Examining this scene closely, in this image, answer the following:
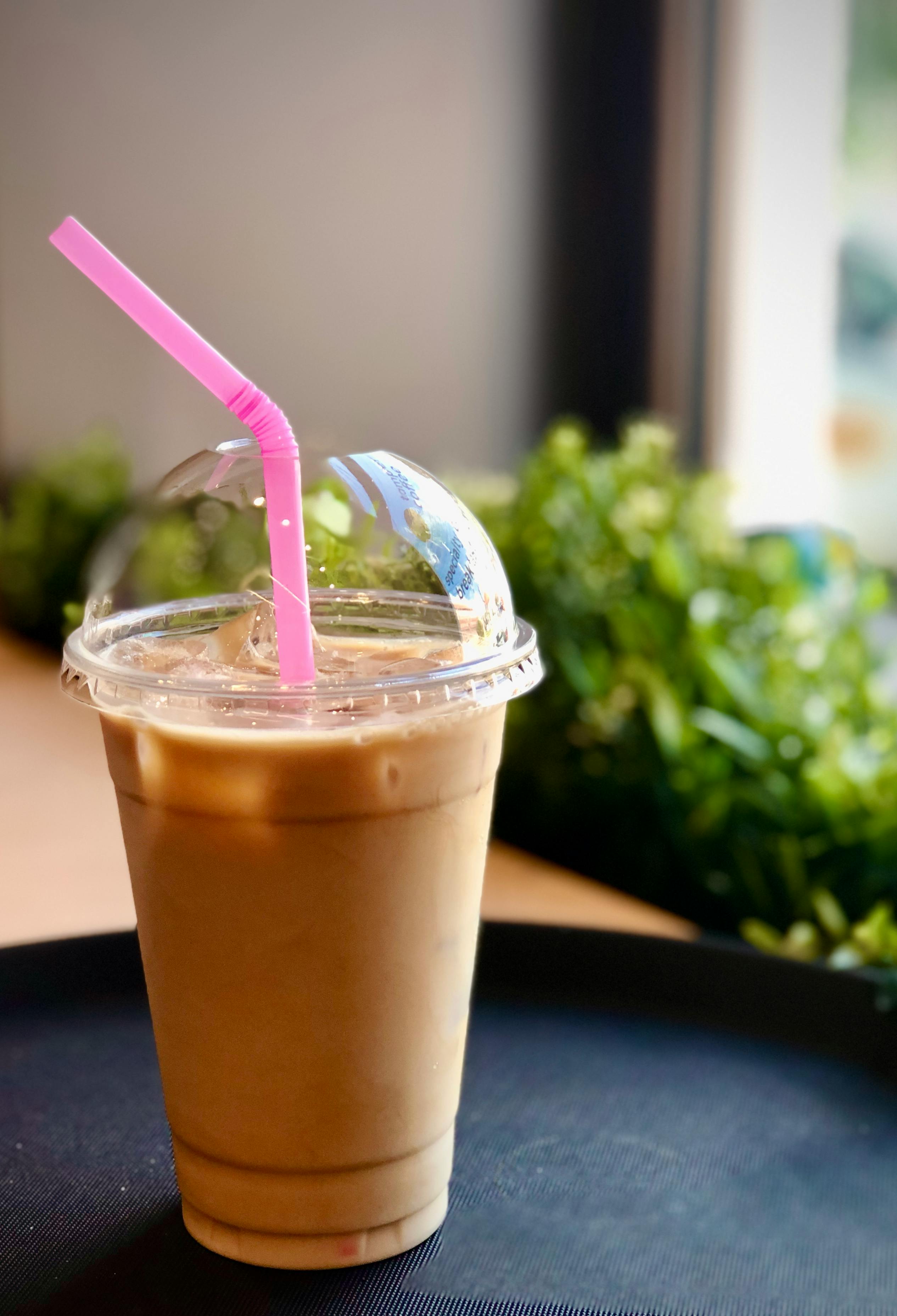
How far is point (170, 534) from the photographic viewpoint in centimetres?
90

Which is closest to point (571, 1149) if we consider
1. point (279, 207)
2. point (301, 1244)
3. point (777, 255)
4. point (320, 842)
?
point (301, 1244)

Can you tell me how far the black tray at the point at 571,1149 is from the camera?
0.62 m

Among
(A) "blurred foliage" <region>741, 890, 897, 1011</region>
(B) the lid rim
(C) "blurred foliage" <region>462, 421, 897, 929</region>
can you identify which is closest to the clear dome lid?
(B) the lid rim

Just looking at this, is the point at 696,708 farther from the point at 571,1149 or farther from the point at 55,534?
the point at 55,534

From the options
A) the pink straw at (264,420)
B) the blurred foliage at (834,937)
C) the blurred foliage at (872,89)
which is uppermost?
the blurred foliage at (872,89)

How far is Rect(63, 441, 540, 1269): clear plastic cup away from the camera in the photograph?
0.57m

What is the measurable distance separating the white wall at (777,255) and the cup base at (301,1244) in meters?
1.81

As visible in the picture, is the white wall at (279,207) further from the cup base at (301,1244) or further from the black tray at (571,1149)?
the cup base at (301,1244)

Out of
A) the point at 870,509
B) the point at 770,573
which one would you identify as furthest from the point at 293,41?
the point at 770,573

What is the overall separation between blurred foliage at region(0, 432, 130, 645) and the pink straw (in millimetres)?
2130

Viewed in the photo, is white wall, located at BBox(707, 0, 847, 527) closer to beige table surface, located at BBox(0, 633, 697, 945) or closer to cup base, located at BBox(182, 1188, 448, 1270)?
beige table surface, located at BBox(0, 633, 697, 945)

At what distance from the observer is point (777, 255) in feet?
8.29

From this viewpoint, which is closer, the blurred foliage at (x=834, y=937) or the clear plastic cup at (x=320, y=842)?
the clear plastic cup at (x=320, y=842)

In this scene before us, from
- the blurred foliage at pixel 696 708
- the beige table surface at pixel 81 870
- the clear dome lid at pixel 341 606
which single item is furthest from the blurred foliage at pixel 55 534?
the clear dome lid at pixel 341 606
